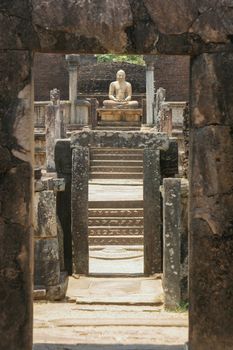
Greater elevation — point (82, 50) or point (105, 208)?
point (82, 50)

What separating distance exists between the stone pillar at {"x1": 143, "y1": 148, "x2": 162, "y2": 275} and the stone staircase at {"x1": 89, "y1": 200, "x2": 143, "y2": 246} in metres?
2.24

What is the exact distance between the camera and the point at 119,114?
23.9 metres

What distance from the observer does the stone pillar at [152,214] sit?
32.2 feet

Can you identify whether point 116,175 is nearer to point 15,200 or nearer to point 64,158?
point 64,158

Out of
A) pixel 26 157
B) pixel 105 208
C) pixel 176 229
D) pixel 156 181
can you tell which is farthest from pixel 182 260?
pixel 105 208

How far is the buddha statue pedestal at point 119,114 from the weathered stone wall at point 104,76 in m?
5.20

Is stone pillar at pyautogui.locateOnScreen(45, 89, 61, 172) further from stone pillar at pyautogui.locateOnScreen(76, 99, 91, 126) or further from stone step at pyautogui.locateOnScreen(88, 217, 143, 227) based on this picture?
stone pillar at pyautogui.locateOnScreen(76, 99, 91, 126)

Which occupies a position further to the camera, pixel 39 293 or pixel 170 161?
pixel 170 161

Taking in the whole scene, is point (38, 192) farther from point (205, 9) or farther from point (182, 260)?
point (205, 9)

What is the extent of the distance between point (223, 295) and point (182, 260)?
3.63 m

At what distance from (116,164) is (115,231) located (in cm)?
461

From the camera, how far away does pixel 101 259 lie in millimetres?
11250

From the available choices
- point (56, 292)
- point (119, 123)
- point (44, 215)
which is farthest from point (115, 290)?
point (119, 123)

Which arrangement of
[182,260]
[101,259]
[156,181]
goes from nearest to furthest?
[182,260] < [156,181] < [101,259]
